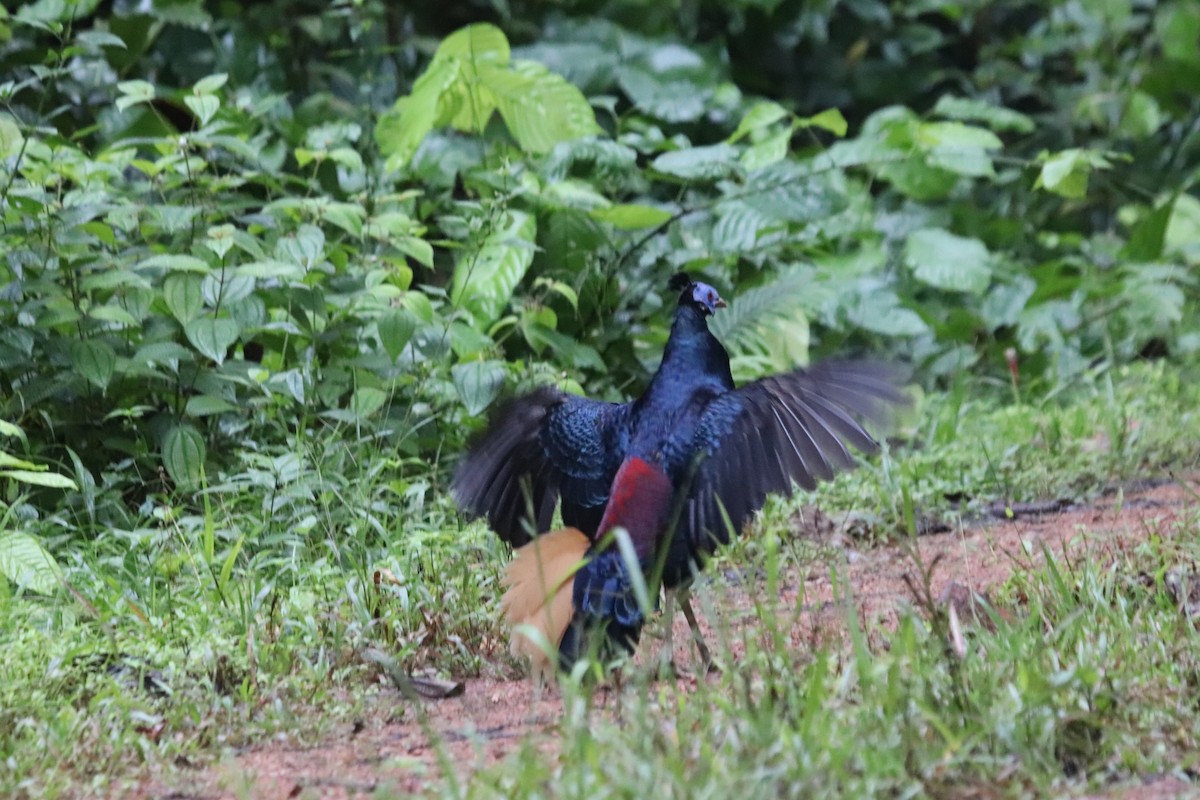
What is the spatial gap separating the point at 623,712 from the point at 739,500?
782 millimetres

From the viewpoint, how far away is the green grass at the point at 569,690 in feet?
6.43

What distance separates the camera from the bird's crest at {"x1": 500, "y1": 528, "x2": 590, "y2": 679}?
271 cm

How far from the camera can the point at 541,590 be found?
2.70 m

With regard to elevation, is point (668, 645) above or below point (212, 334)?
below

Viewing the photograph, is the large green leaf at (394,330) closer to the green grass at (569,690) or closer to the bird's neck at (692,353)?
the green grass at (569,690)

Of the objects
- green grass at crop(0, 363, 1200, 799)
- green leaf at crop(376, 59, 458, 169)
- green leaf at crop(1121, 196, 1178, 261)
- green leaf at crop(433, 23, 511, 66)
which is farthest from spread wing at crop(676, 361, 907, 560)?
green leaf at crop(1121, 196, 1178, 261)

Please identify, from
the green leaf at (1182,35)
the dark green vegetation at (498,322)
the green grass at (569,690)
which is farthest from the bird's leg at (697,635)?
the green leaf at (1182,35)

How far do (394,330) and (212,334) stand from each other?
0.50 metres

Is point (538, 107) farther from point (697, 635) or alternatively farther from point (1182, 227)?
point (1182, 227)

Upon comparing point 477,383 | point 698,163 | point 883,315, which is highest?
point 698,163

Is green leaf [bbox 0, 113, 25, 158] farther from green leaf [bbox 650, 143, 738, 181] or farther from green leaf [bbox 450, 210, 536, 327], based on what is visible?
green leaf [bbox 650, 143, 738, 181]

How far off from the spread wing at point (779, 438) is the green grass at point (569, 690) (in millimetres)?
269

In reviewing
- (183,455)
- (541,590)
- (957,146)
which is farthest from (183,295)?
(957,146)

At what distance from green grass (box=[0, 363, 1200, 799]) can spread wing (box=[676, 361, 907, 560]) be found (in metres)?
0.27
